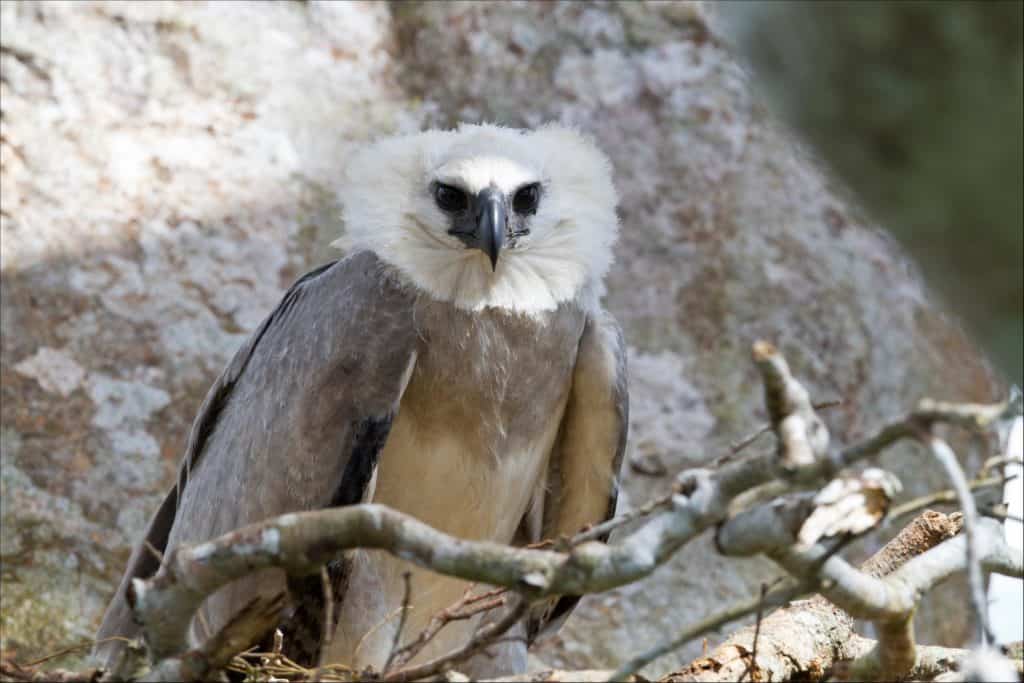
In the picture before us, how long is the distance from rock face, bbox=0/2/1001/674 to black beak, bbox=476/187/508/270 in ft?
6.21

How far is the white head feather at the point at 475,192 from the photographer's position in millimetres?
4770

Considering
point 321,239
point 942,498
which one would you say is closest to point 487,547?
point 942,498

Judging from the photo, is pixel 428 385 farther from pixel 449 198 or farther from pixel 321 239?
pixel 321 239

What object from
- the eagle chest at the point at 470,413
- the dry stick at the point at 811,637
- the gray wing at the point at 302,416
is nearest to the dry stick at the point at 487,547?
the dry stick at the point at 811,637

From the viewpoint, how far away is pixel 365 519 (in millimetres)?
2959

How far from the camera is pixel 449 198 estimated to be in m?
4.82

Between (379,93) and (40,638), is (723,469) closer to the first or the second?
(40,638)

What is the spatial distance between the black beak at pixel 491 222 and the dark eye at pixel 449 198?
11 centimetres

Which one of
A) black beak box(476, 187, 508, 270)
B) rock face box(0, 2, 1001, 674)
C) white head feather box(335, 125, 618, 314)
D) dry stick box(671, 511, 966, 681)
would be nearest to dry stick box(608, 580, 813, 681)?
dry stick box(671, 511, 966, 681)

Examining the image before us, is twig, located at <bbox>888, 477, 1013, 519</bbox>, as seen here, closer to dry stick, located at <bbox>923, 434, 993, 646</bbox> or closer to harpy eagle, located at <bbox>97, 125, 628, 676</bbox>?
dry stick, located at <bbox>923, 434, 993, 646</bbox>

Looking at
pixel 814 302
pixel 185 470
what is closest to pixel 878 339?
pixel 814 302

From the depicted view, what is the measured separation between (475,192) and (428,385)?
64 centimetres

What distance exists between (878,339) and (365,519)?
176 inches

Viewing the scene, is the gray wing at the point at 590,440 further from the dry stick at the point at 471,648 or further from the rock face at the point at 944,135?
the dry stick at the point at 471,648
